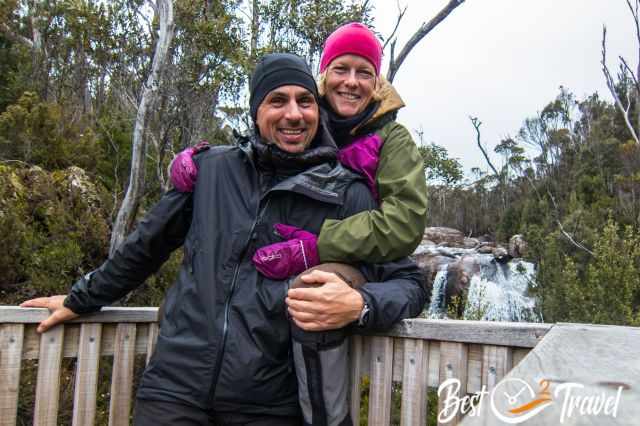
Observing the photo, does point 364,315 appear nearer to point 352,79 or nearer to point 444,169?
point 352,79

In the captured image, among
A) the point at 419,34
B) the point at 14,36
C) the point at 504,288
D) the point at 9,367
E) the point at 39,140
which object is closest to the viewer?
the point at 9,367

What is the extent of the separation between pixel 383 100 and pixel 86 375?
171 centimetres

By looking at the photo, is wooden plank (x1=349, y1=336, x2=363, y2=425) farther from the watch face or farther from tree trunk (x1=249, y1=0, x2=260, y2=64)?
tree trunk (x1=249, y1=0, x2=260, y2=64)

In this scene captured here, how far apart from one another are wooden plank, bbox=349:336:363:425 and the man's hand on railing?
3.83ft

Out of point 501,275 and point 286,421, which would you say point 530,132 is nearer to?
point 501,275

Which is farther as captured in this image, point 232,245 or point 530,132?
point 530,132

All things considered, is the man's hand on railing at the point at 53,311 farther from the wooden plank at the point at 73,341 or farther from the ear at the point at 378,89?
the ear at the point at 378,89

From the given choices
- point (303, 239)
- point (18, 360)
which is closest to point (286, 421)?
point (303, 239)

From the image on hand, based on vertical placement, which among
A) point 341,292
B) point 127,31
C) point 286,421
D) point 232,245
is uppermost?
point 127,31

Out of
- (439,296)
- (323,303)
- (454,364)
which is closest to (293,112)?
(323,303)

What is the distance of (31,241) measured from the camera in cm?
677

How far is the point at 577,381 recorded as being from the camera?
1.15 meters

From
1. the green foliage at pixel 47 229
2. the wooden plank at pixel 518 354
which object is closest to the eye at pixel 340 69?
the wooden plank at pixel 518 354

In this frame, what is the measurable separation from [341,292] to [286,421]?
1.59 feet
